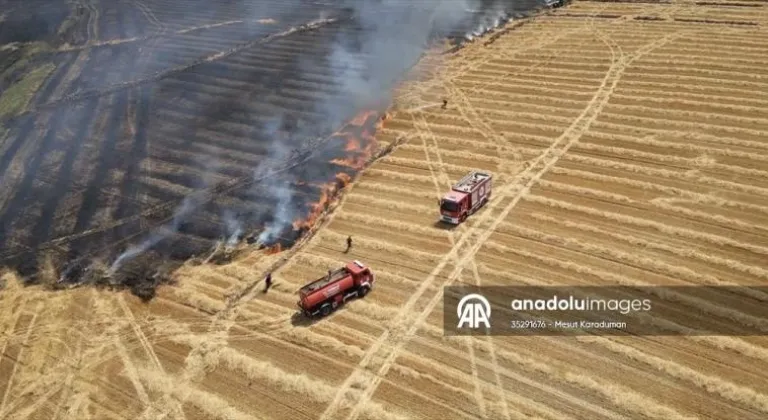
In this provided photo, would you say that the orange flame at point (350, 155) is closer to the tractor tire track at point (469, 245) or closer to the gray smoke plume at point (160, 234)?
the gray smoke plume at point (160, 234)

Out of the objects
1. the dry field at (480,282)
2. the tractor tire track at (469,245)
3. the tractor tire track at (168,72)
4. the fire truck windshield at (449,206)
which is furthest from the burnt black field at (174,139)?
the tractor tire track at (469,245)

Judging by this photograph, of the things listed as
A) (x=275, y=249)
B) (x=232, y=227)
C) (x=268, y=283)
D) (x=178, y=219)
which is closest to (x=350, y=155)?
(x=232, y=227)

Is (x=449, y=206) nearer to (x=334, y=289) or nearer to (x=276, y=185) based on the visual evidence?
(x=334, y=289)

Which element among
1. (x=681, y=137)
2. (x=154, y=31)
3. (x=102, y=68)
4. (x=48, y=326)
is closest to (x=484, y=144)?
(x=681, y=137)

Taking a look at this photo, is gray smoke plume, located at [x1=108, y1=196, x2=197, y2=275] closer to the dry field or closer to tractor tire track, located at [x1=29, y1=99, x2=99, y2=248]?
the dry field

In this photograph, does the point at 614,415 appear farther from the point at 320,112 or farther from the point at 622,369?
the point at 320,112

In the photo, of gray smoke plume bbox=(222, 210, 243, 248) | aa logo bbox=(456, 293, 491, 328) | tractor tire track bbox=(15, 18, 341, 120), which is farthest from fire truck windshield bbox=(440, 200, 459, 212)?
tractor tire track bbox=(15, 18, 341, 120)
